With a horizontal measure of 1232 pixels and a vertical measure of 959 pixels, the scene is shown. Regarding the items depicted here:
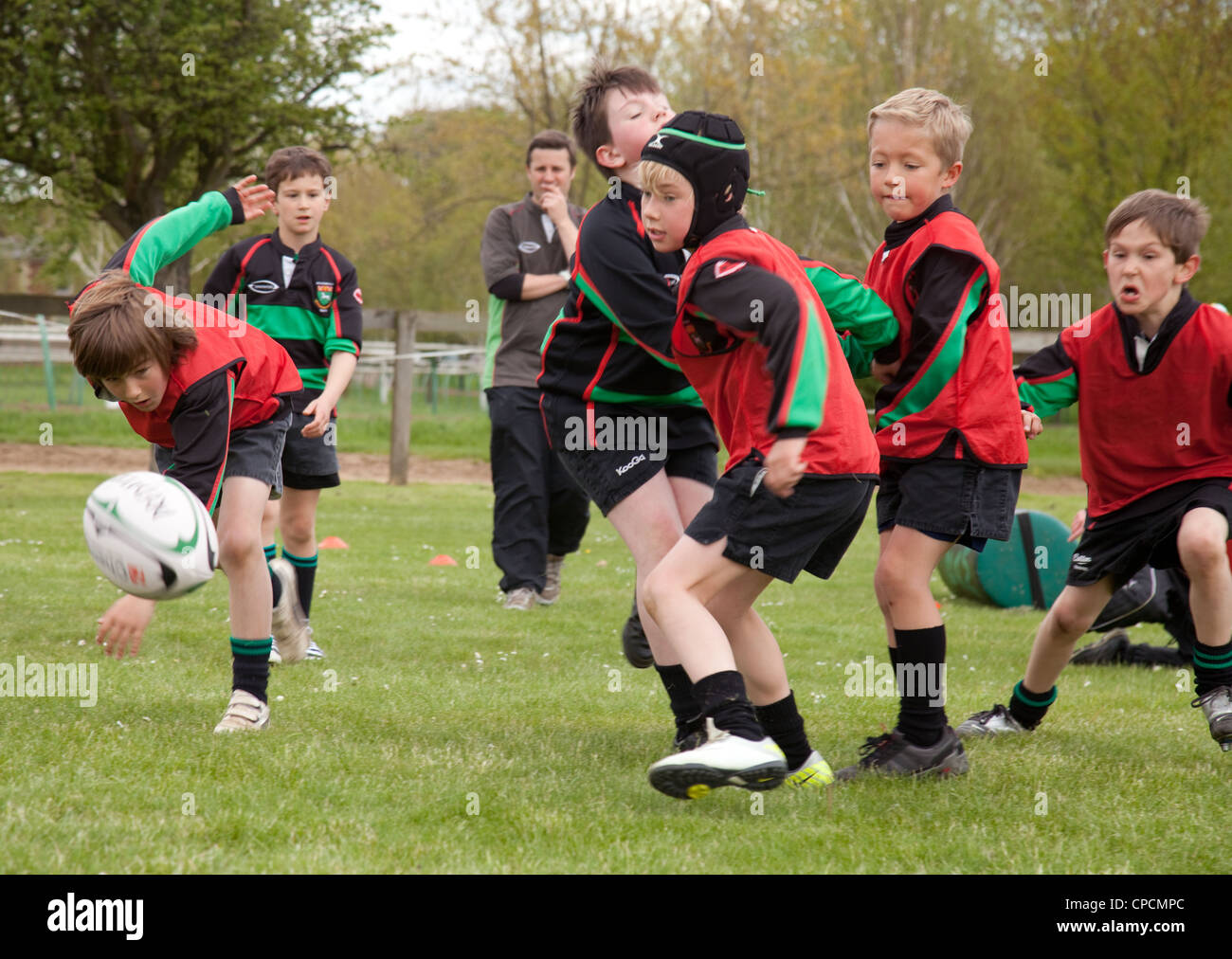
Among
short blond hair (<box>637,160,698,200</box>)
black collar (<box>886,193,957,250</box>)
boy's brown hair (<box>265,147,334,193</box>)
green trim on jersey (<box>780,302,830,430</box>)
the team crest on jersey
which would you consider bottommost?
green trim on jersey (<box>780,302,830,430</box>)

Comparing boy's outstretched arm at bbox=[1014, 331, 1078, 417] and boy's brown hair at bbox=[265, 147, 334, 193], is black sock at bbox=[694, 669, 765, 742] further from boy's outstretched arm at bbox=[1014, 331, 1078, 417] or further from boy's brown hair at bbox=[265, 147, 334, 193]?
boy's brown hair at bbox=[265, 147, 334, 193]

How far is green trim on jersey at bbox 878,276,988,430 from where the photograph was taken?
12.3 ft

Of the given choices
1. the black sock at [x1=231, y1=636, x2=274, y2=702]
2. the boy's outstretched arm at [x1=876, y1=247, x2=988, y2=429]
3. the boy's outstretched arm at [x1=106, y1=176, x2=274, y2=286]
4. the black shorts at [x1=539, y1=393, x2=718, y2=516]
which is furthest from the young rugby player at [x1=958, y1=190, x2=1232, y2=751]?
the boy's outstretched arm at [x1=106, y1=176, x2=274, y2=286]

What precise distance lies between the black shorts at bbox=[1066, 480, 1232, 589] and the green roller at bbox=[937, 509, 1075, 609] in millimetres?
3393

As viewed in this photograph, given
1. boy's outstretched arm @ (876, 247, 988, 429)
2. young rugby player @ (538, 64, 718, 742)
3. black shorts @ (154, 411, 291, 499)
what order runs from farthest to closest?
1. black shorts @ (154, 411, 291, 499)
2. young rugby player @ (538, 64, 718, 742)
3. boy's outstretched arm @ (876, 247, 988, 429)

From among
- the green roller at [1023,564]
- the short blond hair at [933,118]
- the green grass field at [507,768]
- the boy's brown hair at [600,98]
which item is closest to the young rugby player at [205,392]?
the green grass field at [507,768]

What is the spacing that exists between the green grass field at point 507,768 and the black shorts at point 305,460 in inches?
31.5

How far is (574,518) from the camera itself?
7.96 meters

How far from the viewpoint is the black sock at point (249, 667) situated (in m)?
4.31

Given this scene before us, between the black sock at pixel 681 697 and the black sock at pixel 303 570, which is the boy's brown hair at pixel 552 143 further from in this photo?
the black sock at pixel 681 697

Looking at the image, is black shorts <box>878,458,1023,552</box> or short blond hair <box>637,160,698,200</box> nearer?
short blond hair <box>637,160,698,200</box>

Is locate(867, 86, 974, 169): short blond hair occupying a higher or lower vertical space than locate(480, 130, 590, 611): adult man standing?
higher

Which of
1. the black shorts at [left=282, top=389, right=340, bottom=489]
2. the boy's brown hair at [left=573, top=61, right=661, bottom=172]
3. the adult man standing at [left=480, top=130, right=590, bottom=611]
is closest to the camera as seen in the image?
the boy's brown hair at [left=573, top=61, right=661, bottom=172]
